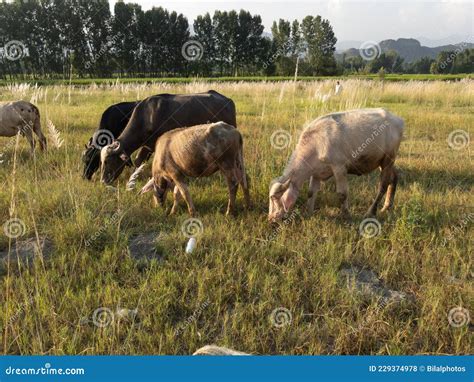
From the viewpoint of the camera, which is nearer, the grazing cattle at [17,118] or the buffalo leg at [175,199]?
the buffalo leg at [175,199]

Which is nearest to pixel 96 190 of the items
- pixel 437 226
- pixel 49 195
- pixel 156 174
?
pixel 49 195

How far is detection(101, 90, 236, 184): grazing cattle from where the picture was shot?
7.33 metres

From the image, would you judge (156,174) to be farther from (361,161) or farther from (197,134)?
(361,161)

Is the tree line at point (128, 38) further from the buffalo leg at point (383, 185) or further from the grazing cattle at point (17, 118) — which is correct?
the buffalo leg at point (383, 185)

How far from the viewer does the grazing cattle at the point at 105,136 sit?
7379 millimetres

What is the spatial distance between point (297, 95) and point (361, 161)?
11.4 meters

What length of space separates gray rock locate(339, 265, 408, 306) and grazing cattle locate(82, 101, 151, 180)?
5.16m

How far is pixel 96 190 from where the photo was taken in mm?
6188

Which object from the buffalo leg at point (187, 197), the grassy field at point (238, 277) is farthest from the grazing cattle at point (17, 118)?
the buffalo leg at point (187, 197)

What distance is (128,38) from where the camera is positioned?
50.8 m

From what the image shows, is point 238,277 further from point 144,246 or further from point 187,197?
point 187,197

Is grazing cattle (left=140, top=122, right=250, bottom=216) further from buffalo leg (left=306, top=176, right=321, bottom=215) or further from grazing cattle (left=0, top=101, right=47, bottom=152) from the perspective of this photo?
grazing cattle (left=0, top=101, right=47, bottom=152)

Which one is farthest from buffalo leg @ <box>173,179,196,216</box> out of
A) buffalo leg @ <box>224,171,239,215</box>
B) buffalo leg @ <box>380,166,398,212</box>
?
buffalo leg @ <box>380,166,398,212</box>

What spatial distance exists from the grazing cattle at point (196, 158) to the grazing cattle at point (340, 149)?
711mm
